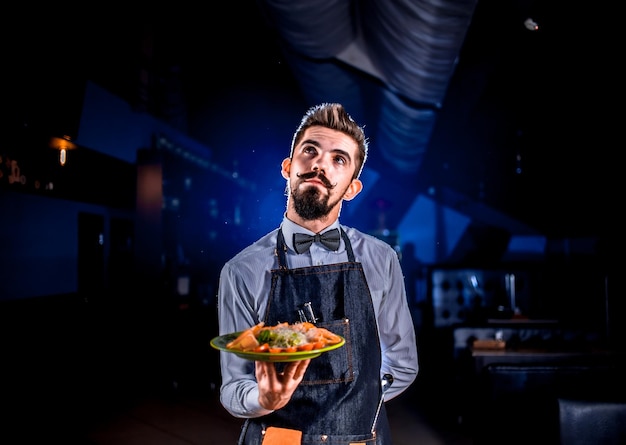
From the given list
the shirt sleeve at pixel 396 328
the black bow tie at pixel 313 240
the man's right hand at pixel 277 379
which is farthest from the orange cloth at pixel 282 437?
the black bow tie at pixel 313 240

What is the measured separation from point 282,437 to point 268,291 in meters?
0.44

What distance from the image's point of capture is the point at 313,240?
1662 millimetres

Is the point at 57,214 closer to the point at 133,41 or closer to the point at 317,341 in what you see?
the point at 133,41

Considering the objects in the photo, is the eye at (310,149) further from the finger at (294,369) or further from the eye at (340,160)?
the finger at (294,369)

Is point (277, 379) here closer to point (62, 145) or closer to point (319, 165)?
point (319, 165)

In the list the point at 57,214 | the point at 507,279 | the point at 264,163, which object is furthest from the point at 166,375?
the point at 264,163

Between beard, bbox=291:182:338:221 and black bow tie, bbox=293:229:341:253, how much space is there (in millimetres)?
65

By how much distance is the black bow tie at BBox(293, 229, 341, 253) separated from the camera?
1654 millimetres

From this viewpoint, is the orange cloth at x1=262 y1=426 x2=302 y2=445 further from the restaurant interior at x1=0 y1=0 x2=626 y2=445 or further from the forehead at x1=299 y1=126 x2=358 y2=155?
the restaurant interior at x1=0 y1=0 x2=626 y2=445

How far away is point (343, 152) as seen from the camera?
1650mm

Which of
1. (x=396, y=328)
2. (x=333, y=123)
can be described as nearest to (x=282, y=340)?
(x=396, y=328)

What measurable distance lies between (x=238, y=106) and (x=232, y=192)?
1.95m

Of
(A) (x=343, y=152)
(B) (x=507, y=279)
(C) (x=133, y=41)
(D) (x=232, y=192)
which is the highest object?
(C) (x=133, y=41)

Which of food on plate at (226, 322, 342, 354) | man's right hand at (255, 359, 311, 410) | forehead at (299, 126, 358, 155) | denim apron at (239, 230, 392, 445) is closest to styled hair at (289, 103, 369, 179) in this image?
forehead at (299, 126, 358, 155)
